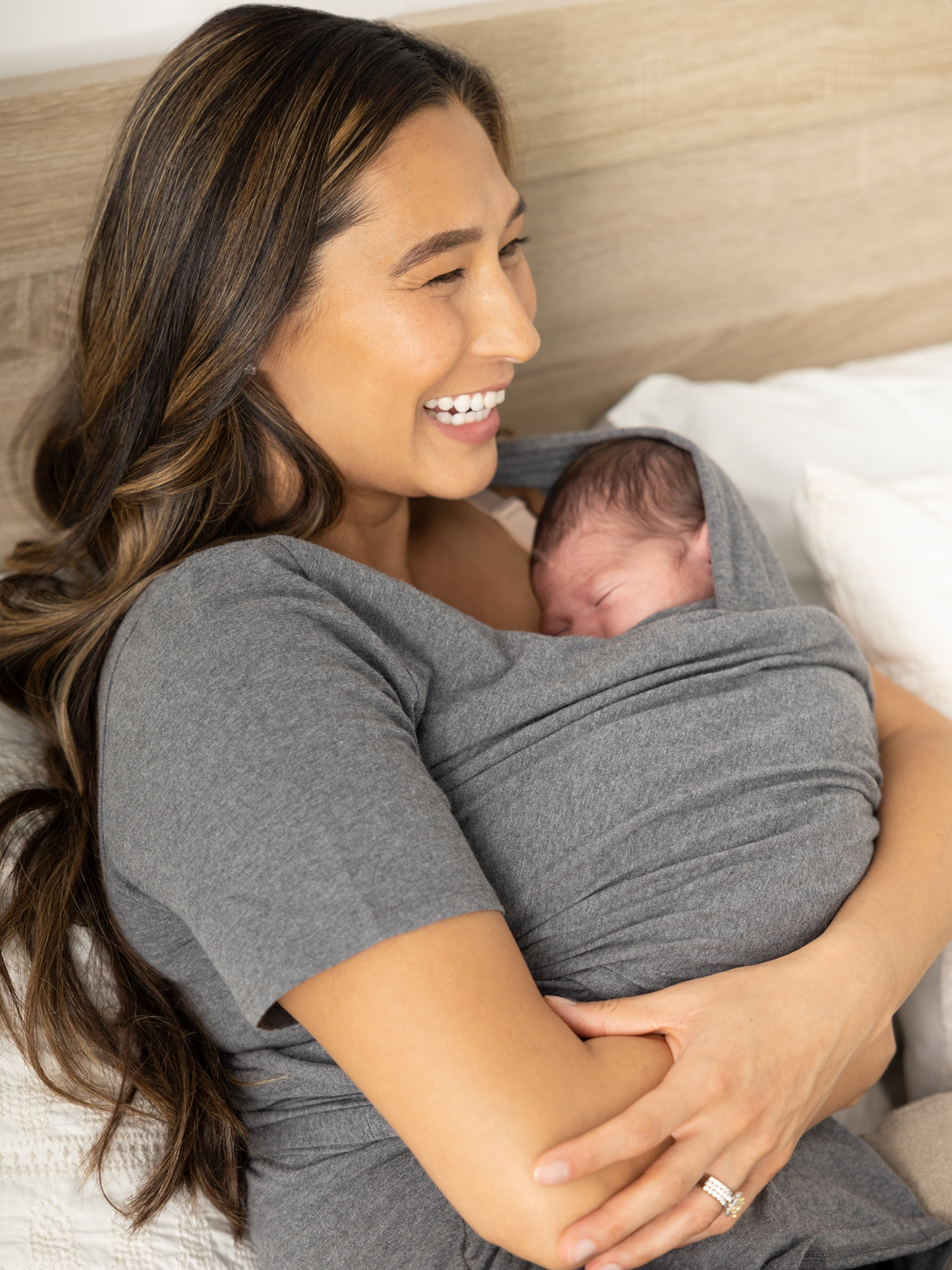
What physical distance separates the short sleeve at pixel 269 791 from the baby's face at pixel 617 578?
45cm

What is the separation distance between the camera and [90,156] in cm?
130

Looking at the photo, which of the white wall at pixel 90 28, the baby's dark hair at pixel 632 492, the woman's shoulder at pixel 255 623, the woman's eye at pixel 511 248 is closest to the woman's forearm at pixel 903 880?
the baby's dark hair at pixel 632 492

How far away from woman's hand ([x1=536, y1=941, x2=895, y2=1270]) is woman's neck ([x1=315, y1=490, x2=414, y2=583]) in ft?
1.88

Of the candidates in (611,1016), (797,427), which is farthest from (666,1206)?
(797,427)

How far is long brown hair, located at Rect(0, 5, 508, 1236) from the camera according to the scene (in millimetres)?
985

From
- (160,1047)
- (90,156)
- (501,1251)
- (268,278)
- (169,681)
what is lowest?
(501,1251)

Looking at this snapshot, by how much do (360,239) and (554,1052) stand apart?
2.50 feet

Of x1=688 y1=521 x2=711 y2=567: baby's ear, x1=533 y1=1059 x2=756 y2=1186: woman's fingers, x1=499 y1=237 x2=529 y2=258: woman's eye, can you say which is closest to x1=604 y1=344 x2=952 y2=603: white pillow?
x1=688 y1=521 x2=711 y2=567: baby's ear

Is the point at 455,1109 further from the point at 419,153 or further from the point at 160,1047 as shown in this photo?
the point at 419,153

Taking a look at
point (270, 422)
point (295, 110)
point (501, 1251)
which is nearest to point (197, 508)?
point (270, 422)

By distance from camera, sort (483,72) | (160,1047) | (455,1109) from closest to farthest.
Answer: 1. (455,1109)
2. (160,1047)
3. (483,72)

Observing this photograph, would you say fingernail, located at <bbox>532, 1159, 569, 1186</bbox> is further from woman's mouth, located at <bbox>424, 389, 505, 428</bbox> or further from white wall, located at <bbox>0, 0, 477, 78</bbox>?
white wall, located at <bbox>0, 0, 477, 78</bbox>

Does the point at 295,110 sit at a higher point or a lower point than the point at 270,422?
higher

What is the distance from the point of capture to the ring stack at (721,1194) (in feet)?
2.72
